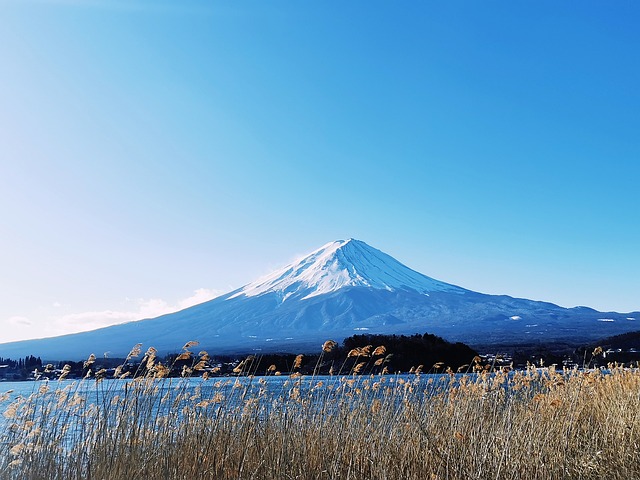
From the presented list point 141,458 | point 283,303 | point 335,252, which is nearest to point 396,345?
point 141,458

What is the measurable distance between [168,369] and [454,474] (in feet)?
7.44

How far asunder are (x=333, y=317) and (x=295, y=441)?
125m

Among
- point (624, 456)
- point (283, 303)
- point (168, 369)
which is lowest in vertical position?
point (624, 456)

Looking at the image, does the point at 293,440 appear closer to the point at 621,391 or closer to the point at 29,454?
the point at 29,454

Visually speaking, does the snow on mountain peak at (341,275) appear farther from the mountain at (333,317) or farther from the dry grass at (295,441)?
the dry grass at (295,441)

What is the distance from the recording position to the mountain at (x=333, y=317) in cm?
9950

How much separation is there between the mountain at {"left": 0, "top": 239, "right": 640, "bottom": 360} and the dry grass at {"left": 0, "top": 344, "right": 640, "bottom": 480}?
8202 centimetres

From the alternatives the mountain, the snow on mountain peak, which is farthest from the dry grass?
the snow on mountain peak

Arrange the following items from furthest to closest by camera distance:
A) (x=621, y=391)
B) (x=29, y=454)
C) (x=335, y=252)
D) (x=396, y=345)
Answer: (x=335, y=252)
(x=396, y=345)
(x=621, y=391)
(x=29, y=454)

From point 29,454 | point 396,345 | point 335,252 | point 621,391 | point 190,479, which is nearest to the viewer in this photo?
point 190,479

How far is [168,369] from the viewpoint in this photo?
4.81 metres

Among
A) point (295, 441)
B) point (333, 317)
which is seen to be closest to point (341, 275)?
point (333, 317)

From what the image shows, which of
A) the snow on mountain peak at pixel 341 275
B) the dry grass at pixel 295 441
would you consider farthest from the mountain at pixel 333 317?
the dry grass at pixel 295 441

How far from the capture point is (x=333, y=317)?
129 metres
